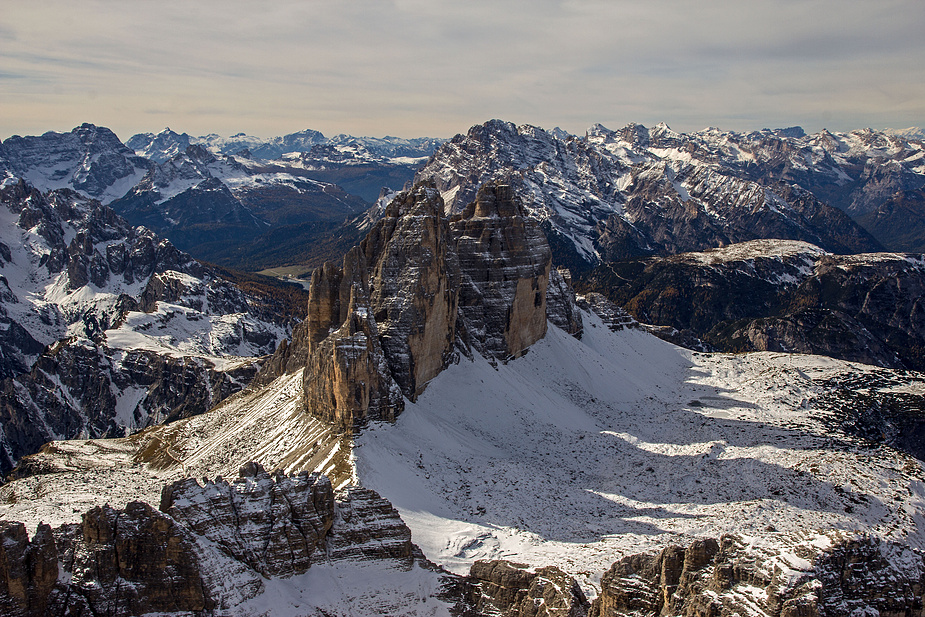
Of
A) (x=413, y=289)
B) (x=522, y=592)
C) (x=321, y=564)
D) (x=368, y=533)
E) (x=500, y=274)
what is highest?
(x=500, y=274)

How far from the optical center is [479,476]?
5909cm

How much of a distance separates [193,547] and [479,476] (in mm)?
30780

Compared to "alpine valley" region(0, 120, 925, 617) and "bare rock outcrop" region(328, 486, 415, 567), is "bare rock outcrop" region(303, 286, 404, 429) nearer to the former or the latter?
"alpine valley" region(0, 120, 925, 617)

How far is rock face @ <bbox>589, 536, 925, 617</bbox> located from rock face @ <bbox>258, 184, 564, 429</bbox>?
3540 cm

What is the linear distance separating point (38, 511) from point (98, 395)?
9736cm

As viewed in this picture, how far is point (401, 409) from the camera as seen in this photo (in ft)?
211

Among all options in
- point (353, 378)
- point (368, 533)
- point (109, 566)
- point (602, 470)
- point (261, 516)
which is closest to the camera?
point (109, 566)

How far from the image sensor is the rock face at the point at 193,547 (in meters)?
29.5

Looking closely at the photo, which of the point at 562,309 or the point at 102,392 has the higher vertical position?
the point at 562,309

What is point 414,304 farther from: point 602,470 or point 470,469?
point 602,470

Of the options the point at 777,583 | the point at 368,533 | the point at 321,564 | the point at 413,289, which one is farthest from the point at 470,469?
the point at 777,583

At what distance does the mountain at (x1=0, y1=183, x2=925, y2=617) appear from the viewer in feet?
99.4

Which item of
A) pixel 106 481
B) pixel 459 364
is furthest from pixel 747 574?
pixel 106 481

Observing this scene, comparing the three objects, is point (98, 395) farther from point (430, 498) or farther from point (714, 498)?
point (714, 498)
